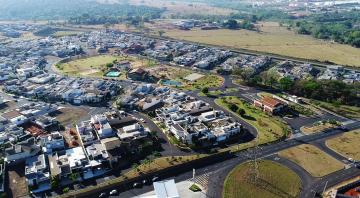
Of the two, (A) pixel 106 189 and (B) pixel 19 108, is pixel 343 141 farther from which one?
(B) pixel 19 108

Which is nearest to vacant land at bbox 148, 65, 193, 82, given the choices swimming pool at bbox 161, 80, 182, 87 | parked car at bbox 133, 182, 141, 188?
swimming pool at bbox 161, 80, 182, 87

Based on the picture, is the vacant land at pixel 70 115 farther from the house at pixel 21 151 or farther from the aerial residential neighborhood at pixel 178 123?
the house at pixel 21 151

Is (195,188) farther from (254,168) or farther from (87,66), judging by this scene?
(87,66)

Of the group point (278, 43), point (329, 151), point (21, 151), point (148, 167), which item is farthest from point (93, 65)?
point (278, 43)

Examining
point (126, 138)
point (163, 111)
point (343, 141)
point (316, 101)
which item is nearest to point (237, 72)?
point (316, 101)

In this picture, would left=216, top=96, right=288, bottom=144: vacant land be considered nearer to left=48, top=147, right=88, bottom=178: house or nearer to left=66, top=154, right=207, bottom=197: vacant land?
left=66, top=154, right=207, bottom=197: vacant land

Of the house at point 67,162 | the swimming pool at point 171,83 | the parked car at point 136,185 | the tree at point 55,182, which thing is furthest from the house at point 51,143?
the swimming pool at point 171,83
